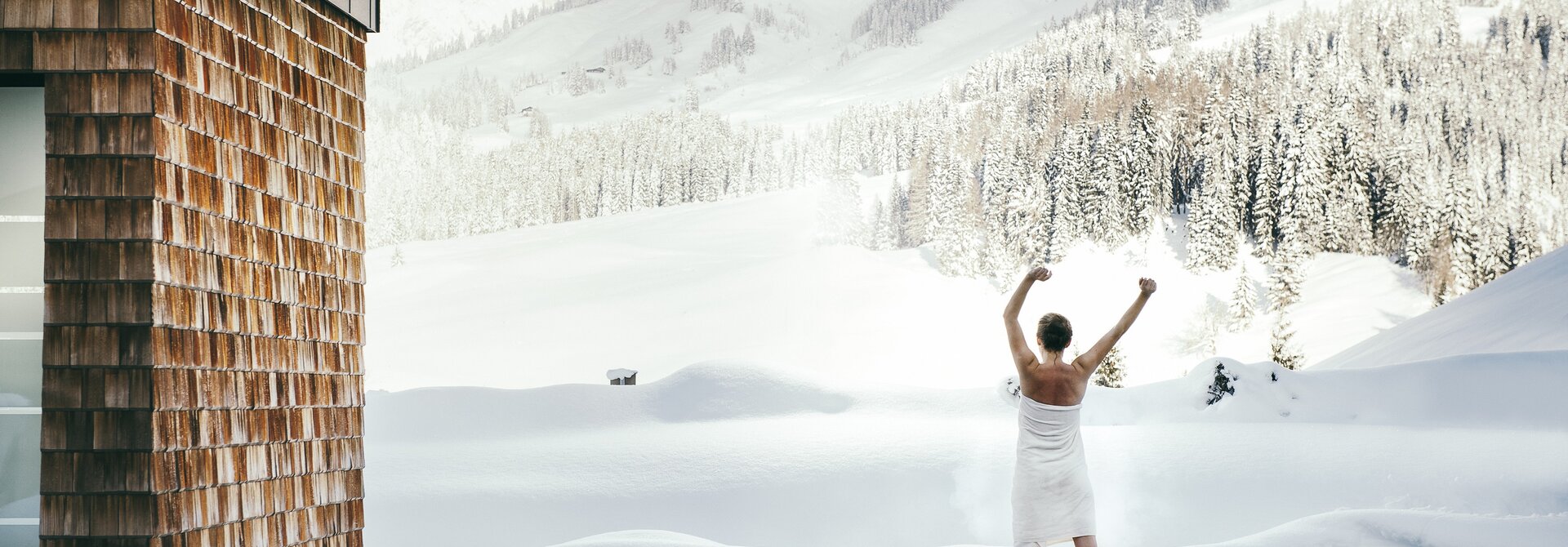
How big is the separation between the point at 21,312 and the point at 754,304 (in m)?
20.4

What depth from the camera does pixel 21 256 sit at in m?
3.76

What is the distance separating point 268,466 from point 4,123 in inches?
58.5

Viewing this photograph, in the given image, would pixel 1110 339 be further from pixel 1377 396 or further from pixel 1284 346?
pixel 1284 346

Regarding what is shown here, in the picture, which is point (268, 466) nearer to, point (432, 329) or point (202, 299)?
point (202, 299)

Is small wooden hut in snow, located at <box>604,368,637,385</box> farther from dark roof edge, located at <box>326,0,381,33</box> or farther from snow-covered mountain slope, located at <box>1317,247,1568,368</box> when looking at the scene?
snow-covered mountain slope, located at <box>1317,247,1568,368</box>

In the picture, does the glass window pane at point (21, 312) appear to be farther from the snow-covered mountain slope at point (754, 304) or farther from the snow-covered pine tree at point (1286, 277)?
the snow-covered pine tree at point (1286, 277)

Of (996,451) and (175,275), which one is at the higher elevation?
(175,275)

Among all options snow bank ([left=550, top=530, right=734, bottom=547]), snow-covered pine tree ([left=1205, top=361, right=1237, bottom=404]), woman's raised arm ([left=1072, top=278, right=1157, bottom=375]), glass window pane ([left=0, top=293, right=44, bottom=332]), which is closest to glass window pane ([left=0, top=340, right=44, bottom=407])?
glass window pane ([left=0, top=293, right=44, bottom=332])

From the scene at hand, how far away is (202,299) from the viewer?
12.7 ft

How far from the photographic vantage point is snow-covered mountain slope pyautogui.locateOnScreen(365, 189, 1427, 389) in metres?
19.8

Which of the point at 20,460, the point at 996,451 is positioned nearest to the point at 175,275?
the point at 20,460

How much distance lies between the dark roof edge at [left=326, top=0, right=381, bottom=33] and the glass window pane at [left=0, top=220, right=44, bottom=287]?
5.64 feet

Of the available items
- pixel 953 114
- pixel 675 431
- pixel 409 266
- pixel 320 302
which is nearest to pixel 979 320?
pixel 953 114

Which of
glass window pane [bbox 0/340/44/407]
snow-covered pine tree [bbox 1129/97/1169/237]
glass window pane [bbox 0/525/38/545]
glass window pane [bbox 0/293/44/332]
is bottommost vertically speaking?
glass window pane [bbox 0/525/38/545]
